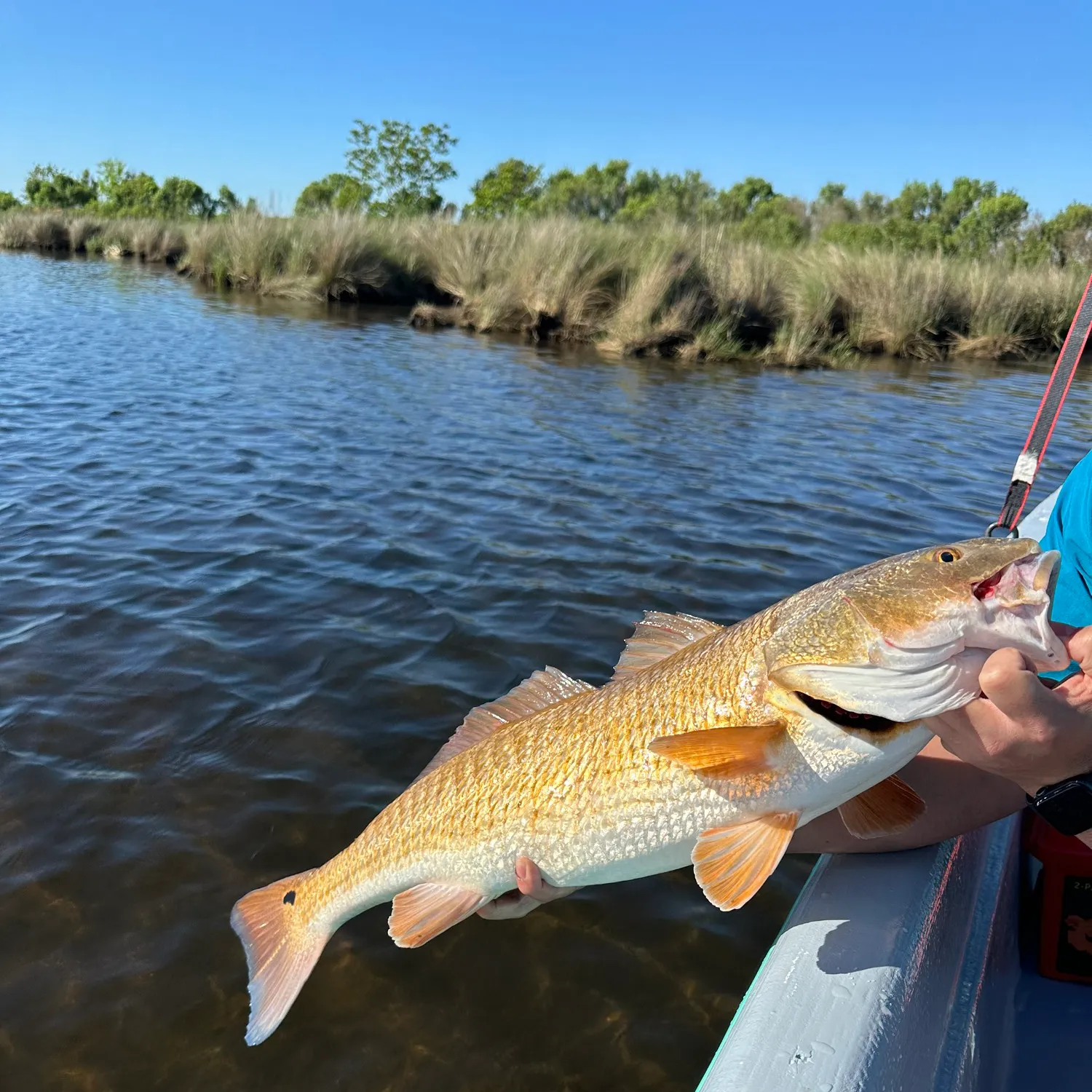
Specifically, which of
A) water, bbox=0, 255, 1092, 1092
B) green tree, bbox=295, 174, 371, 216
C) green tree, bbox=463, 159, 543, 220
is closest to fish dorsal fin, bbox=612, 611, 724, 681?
water, bbox=0, 255, 1092, 1092

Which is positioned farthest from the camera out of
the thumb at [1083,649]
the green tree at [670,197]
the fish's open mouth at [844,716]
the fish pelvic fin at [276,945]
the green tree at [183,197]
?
the green tree at [183,197]

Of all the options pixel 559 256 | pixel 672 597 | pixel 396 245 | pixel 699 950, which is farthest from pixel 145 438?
pixel 396 245

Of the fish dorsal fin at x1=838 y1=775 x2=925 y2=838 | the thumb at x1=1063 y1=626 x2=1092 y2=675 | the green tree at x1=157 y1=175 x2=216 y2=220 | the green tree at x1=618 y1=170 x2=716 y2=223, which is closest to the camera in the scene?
the thumb at x1=1063 y1=626 x2=1092 y2=675

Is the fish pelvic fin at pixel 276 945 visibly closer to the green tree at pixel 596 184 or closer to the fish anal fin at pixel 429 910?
the fish anal fin at pixel 429 910

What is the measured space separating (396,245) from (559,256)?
790cm

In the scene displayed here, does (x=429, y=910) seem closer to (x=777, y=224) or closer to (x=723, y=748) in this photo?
(x=723, y=748)

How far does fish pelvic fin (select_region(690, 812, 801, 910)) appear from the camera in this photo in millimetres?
1801

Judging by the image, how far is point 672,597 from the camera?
235 inches

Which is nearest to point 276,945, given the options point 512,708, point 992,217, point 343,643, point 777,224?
point 512,708

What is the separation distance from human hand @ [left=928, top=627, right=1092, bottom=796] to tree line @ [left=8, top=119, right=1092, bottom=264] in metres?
23.8

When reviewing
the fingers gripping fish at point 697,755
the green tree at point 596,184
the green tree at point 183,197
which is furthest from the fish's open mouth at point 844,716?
the green tree at point 183,197

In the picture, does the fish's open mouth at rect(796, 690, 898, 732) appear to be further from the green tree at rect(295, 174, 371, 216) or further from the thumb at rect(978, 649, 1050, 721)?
the green tree at rect(295, 174, 371, 216)

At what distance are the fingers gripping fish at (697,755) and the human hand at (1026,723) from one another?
6 centimetres

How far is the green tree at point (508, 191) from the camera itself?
46531 mm
